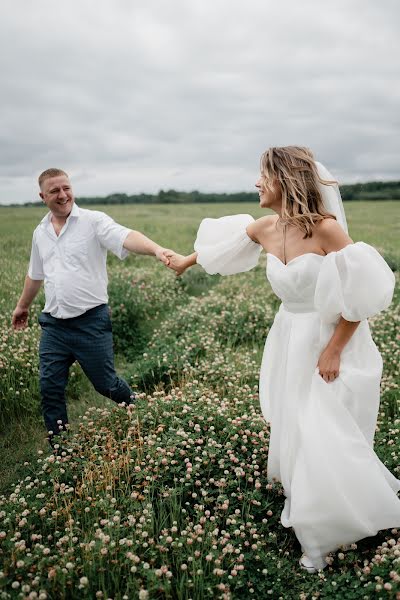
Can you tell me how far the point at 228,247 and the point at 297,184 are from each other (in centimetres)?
116

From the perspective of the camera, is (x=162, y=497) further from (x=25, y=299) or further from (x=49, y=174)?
(x=49, y=174)

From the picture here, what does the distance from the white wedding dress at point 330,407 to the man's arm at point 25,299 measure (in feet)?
9.97

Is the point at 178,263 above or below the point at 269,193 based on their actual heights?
below

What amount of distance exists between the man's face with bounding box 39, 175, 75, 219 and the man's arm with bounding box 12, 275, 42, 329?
3.17 ft

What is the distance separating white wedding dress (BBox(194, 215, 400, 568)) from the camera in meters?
3.77

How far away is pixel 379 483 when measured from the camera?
3863 millimetres

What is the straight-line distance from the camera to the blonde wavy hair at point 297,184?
396cm

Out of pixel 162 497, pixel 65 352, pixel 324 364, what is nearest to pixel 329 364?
pixel 324 364

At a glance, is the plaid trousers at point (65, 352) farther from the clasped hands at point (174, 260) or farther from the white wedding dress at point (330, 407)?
the white wedding dress at point (330, 407)

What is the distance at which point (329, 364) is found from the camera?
3.97 metres

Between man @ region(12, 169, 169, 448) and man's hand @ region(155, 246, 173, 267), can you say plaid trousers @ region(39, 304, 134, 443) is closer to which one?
man @ region(12, 169, 169, 448)

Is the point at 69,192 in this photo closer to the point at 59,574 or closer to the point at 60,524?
the point at 60,524

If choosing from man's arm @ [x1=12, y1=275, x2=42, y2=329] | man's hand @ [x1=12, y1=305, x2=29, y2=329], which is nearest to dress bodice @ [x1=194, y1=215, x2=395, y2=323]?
man's arm @ [x1=12, y1=275, x2=42, y2=329]

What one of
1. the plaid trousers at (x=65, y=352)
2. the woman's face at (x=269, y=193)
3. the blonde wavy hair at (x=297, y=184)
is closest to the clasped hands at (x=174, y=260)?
the plaid trousers at (x=65, y=352)
